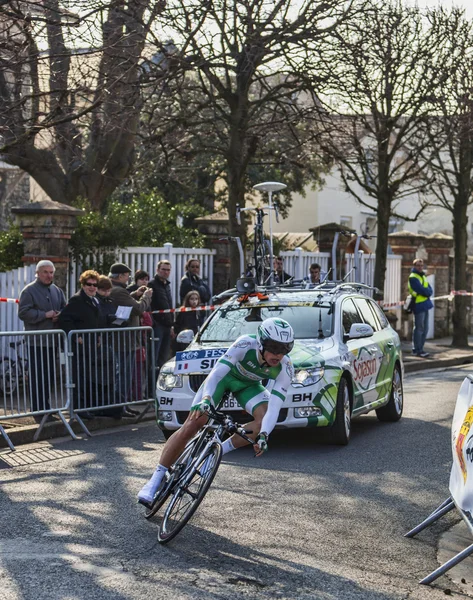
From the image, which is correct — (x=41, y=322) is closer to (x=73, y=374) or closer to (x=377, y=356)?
(x=73, y=374)

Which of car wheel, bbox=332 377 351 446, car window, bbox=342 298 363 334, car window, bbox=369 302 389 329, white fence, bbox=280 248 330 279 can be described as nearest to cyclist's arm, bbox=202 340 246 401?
car wheel, bbox=332 377 351 446

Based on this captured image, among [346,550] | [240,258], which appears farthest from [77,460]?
[240,258]

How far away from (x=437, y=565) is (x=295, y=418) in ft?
13.7

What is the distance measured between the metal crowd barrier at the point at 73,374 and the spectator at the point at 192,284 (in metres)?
2.98

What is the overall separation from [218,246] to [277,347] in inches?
543

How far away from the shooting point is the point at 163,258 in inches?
761

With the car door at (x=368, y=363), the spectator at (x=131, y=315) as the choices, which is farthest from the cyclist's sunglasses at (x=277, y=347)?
the spectator at (x=131, y=315)

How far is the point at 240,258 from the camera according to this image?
1773cm

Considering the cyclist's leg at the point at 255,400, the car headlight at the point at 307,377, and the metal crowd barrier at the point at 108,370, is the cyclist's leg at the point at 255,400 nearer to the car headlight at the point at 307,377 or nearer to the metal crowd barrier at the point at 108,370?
the car headlight at the point at 307,377

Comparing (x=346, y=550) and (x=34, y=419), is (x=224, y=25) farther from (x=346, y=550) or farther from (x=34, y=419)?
(x=346, y=550)

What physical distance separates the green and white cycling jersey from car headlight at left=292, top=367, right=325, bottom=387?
291 cm

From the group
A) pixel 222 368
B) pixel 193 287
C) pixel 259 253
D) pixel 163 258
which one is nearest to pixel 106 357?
pixel 193 287

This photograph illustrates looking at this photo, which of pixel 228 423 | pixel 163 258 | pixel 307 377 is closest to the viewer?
pixel 228 423

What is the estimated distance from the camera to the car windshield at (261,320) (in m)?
12.0
